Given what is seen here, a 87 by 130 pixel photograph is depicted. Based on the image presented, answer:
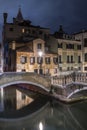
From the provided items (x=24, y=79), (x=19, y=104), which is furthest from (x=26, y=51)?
(x=19, y=104)

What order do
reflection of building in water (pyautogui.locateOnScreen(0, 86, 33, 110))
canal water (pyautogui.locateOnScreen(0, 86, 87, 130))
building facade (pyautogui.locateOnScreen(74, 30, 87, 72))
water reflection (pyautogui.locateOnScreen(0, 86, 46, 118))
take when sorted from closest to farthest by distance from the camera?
canal water (pyautogui.locateOnScreen(0, 86, 87, 130))
water reflection (pyautogui.locateOnScreen(0, 86, 46, 118))
reflection of building in water (pyautogui.locateOnScreen(0, 86, 33, 110))
building facade (pyautogui.locateOnScreen(74, 30, 87, 72))

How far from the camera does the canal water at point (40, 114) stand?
619 inches

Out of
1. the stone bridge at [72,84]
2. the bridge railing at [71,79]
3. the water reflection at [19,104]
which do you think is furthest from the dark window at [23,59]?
the stone bridge at [72,84]

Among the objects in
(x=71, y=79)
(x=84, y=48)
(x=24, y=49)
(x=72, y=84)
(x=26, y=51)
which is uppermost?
(x=84, y=48)

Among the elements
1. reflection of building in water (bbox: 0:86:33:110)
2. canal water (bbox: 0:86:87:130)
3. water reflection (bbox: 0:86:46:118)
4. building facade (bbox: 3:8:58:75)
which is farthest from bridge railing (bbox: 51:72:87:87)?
building facade (bbox: 3:8:58:75)

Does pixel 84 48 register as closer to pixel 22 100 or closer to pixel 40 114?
pixel 22 100

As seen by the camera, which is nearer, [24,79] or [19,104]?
[19,104]

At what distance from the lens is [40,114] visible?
1877 cm

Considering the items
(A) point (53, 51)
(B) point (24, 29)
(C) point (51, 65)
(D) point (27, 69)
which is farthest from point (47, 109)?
(B) point (24, 29)

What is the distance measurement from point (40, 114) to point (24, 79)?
535 cm

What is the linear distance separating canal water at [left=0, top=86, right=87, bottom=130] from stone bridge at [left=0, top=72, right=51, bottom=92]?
1574 mm

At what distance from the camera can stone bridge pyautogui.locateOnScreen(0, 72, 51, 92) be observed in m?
21.7

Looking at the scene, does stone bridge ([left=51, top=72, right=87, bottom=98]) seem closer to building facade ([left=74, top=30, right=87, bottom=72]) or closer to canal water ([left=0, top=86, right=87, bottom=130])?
canal water ([left=0, top=86, right=87, bottom=130])

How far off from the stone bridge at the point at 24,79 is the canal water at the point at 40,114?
5.17 feet
